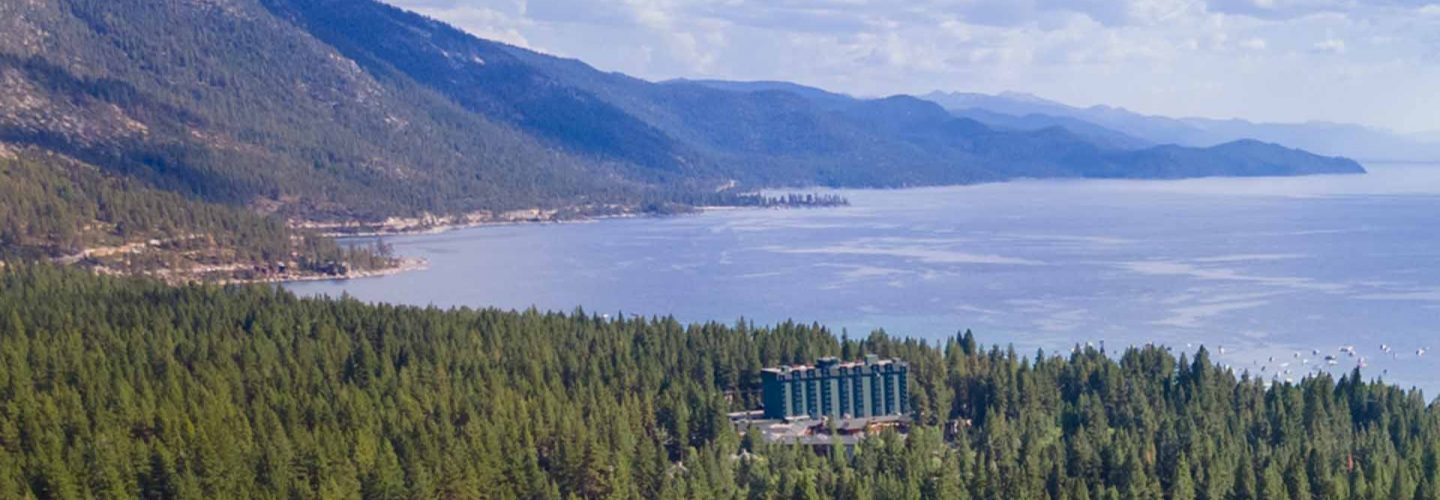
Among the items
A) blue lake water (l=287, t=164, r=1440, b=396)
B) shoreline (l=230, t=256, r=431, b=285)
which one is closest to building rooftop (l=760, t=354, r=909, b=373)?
blue lake water (l=287, t=164, r=1440, b=396)

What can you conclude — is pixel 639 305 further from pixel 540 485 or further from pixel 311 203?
pixel 311 203

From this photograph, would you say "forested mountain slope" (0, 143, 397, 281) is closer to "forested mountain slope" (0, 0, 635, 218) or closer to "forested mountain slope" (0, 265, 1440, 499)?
"forested mountain slope" (0, 0, 635, 218)

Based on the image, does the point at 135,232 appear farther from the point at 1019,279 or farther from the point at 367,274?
the point at 1019,279

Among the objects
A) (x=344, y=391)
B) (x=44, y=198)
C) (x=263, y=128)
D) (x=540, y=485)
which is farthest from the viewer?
(x=263, y=128)

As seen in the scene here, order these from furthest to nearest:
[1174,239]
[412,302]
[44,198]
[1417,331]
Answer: [1174,239] < [44,198] < [412,302] < [1417,331]

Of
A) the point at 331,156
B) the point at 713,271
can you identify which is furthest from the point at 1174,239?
the point at 331,156

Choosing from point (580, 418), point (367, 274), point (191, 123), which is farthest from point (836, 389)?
point (191, 123)
